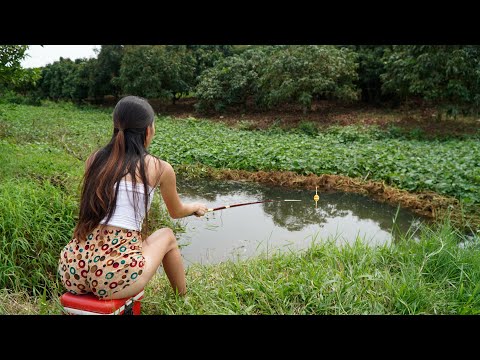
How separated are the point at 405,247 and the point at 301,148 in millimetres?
5320

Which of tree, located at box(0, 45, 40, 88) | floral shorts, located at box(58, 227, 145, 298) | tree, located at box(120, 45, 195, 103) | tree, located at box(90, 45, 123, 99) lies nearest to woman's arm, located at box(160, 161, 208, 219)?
floral shorts, located at box(58, 227, 145, 298)

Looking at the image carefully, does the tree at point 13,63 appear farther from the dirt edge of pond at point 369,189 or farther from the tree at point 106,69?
the tree at point 106,69

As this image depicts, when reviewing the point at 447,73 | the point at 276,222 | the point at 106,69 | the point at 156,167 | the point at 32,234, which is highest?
the point at 106,69

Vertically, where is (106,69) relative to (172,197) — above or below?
above

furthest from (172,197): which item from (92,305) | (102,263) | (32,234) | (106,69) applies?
(106,69)

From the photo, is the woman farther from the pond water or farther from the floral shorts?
the pond water

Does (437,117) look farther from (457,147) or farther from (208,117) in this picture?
(208,117)

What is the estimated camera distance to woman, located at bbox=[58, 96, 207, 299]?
6.43 ft

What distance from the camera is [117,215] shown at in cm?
202

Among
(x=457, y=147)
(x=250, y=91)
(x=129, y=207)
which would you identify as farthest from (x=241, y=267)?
(x=250, y=91)

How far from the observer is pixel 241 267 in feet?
9.94

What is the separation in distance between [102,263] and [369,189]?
5131mm

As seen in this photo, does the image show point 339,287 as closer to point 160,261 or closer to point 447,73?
point 160,261

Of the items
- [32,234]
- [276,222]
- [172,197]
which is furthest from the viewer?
[276,222]
